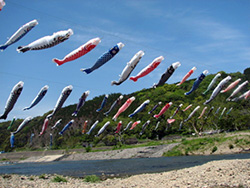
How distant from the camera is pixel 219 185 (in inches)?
481

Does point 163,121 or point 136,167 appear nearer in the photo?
point 136,167

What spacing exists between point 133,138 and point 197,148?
3122 cm

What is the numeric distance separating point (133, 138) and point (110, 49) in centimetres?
5791

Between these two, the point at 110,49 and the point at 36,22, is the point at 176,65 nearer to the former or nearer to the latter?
the point at 110,49

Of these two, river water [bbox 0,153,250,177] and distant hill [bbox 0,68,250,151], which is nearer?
river water [bbox 0,153,250,177]

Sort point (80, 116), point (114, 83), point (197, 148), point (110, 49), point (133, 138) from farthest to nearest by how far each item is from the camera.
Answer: point (80, 116), point (133, 138), point (197, 148), point (114, 83), point (110, 49)

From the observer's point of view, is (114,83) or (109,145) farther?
(109,145)

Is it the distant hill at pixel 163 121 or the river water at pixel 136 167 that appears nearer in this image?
the river water at pixel 136 167

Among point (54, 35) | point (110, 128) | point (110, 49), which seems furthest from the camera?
point (110, 128)

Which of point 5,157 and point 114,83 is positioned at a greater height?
point 114,83

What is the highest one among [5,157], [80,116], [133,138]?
[80,116]

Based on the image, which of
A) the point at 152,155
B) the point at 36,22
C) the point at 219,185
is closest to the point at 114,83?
the point at 36,22

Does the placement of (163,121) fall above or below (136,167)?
above

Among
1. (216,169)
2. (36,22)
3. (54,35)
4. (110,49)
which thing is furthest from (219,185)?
(36,22)
